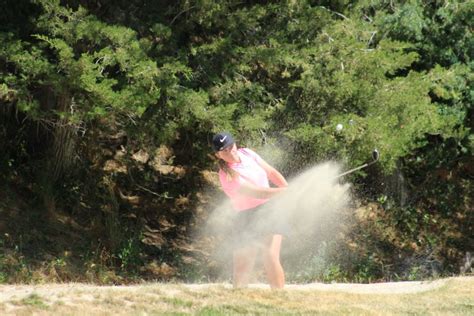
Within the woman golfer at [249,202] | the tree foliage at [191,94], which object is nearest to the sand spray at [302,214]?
the woman golfer at [249,202]

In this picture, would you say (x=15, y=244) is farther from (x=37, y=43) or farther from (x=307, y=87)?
(x=307, y=87)

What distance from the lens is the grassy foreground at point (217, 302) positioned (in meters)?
7.89

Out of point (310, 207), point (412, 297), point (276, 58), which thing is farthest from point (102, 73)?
point (412, 297)

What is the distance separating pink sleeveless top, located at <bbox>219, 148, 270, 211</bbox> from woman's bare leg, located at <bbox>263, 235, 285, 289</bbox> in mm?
395

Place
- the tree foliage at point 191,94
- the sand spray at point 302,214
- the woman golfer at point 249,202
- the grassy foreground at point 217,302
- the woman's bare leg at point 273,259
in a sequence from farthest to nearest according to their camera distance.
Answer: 1. the tree foliage at point 191,94
2. the sand spray at point 302,214
3. the woman's bare leg at point 273,259
4. the woman golfer at point 249,202
5. the grassy foreground at point 217,302

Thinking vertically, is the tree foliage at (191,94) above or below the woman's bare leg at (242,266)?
above

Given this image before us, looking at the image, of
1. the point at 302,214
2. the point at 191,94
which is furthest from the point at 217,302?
the point at 191,94

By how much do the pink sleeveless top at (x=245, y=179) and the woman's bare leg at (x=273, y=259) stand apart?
0.40 meters

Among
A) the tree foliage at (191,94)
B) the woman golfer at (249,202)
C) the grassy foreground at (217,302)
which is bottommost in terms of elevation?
the grassy foreground at (217,302)

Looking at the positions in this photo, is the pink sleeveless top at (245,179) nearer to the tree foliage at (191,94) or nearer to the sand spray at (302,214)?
the sand spray at (302,214)

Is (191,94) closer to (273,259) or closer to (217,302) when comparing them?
(273,259)

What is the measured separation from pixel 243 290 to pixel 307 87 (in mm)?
4163

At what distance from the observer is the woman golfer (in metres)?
8.61

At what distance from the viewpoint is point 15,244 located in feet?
42.5
